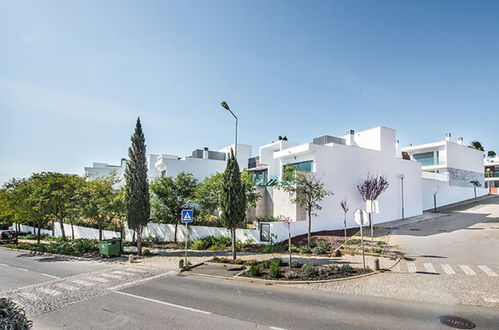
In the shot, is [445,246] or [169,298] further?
[445,246]

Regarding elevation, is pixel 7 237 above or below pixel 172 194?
below

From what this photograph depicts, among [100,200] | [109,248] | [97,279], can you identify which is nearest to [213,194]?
[109,248]

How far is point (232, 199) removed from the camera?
1723 cm

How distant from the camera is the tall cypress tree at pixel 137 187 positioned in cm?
2048

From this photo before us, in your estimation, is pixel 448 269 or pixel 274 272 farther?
pixel 448 269

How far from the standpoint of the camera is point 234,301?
10023 mm

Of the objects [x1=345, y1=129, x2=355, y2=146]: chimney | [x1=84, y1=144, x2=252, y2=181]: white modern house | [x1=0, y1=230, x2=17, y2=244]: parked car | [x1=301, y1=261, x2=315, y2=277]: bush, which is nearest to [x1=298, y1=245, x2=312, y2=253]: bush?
[x1=301, y1=261, x2=315, y2=277]: bush

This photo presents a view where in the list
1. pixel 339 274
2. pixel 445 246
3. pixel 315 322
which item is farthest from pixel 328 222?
pixel 315 322

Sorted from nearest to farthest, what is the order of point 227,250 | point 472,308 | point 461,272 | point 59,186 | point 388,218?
1. point 472,308
2. point 461,272
3. point 227,250
4. point 59,186
5. point 388,218

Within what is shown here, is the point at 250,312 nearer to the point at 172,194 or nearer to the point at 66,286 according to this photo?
the point at 66,286

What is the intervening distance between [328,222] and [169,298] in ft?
53.8

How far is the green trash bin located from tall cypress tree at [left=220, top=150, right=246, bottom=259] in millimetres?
9011

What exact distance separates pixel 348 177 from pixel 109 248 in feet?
67.7

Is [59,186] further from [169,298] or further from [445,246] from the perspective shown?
[445,246]
